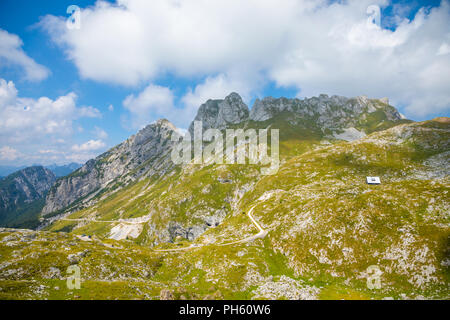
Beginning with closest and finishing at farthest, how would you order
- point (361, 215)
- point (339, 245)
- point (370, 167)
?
point (339, 245) < point (361, 215) < point (370, 167)

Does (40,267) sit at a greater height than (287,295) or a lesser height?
greater

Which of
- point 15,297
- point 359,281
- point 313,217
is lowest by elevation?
point 359,281

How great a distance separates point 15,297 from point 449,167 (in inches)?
7134

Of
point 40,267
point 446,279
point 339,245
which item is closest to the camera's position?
point 446,279

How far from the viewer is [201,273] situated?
6662 cm

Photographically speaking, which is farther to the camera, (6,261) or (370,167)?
(370,167)

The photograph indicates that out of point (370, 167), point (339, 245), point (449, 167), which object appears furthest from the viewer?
point (370, 167)

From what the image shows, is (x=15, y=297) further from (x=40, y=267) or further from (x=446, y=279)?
(x=446, y=279)

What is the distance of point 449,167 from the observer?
115 m

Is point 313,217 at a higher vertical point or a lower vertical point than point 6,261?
higher

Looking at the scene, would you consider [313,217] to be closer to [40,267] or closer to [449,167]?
[40,267]
